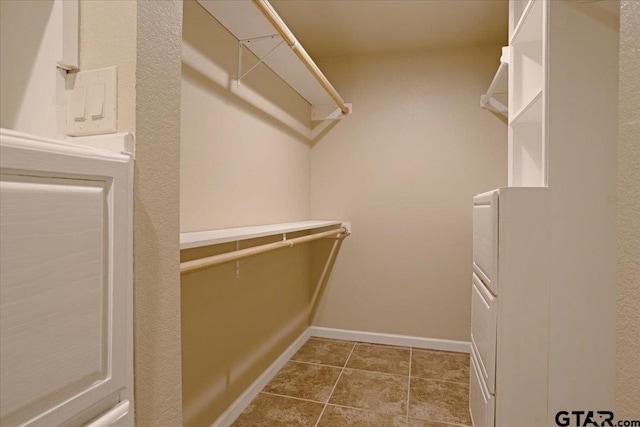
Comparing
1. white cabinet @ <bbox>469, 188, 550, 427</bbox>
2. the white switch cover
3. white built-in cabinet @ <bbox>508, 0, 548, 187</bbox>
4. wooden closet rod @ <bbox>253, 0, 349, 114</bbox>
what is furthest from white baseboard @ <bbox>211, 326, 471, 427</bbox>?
wooden closet rod @ <bbox>253, 0, 349, 114</bbox>

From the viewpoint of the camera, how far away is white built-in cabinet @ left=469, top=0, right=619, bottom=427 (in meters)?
1.19

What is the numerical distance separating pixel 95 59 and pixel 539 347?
5.12ft

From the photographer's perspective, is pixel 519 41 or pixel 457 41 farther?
pixel 457 41

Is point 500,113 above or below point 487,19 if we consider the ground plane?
below

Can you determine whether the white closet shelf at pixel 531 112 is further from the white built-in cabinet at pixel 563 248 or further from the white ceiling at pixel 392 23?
the white ceiling at pixel 392 23

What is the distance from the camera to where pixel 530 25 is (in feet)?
4.91

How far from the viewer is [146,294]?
2.22 ft

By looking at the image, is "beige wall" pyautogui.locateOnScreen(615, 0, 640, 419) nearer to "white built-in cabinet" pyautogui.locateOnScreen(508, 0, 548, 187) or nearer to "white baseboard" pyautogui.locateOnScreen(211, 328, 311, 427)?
"white built-in cabinet" pyautogui.locateOnScreen(508, 0, 548, 187)

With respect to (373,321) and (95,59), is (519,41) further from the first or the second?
(373,321)

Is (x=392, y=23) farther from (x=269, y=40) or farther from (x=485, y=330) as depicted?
(x=485, y=330)

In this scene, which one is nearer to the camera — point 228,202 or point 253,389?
point 228,202

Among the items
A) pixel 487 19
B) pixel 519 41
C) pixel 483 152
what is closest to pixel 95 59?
pixel 519 41

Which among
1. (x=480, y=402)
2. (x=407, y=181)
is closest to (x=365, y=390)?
(x=480, y=402)
